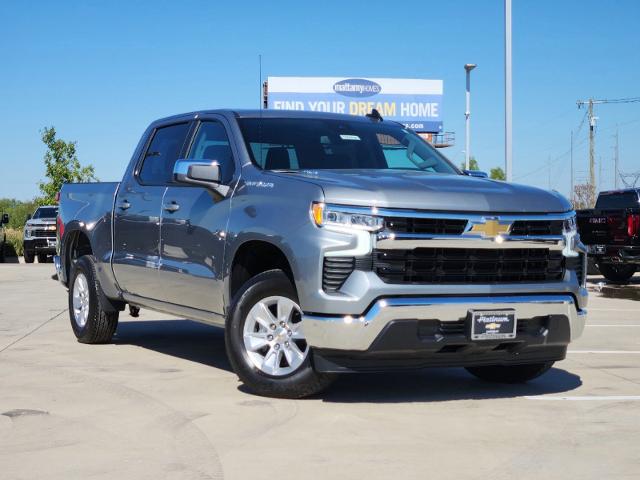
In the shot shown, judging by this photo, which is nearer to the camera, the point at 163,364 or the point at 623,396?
the point at 623,396

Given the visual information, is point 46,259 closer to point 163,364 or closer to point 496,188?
point 163,364

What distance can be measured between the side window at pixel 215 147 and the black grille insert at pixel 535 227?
6.72 feet

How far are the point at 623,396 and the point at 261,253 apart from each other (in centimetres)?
259

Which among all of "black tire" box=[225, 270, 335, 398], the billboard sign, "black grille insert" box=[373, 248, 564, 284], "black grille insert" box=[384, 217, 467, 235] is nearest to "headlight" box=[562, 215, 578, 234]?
"black grille insert" box=[373, 248, 564, 284]

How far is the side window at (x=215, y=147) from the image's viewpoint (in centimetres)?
745

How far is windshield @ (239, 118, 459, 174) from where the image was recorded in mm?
7414

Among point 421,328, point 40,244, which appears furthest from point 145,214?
point 40,244

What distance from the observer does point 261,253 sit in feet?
23.0

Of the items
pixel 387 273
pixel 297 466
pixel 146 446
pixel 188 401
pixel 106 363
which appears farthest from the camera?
pixel 106 363

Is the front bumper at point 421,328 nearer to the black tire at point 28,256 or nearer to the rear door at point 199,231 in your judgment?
the rear door at point 199,231

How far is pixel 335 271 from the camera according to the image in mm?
6129

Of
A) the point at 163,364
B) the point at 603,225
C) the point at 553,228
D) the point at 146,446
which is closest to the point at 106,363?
the point at 163,364

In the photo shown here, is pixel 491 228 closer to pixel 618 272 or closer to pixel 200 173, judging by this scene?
pixel 200 173

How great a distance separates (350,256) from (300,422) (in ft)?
3.28
